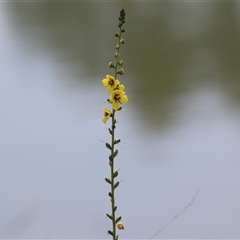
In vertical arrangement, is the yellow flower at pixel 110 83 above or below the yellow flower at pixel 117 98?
above

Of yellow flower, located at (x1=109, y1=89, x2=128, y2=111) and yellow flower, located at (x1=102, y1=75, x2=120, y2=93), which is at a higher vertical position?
yellow flower, located at (x1=102, y1=75, x2=120, y2=93)

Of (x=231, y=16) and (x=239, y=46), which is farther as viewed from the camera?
(x=231, y=16)

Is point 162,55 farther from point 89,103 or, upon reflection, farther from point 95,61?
point 89,103

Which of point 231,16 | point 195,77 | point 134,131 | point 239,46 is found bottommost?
point 134,131

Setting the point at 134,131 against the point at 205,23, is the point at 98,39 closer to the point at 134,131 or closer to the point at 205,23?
the point at 205,23

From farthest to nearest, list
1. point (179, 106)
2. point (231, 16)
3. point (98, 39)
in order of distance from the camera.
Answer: point (231, 16), point (98, 39), point (179, 106)

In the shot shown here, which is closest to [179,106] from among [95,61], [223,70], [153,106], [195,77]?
[153,106]

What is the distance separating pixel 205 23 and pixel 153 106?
36.8 inches

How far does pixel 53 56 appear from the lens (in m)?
2.25

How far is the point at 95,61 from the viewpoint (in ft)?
7.06

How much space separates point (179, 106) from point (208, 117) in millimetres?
133

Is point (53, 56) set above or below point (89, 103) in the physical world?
above

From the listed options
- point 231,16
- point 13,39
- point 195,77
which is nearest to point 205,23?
point 231,16

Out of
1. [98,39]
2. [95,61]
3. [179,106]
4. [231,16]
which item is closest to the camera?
[179,106]
